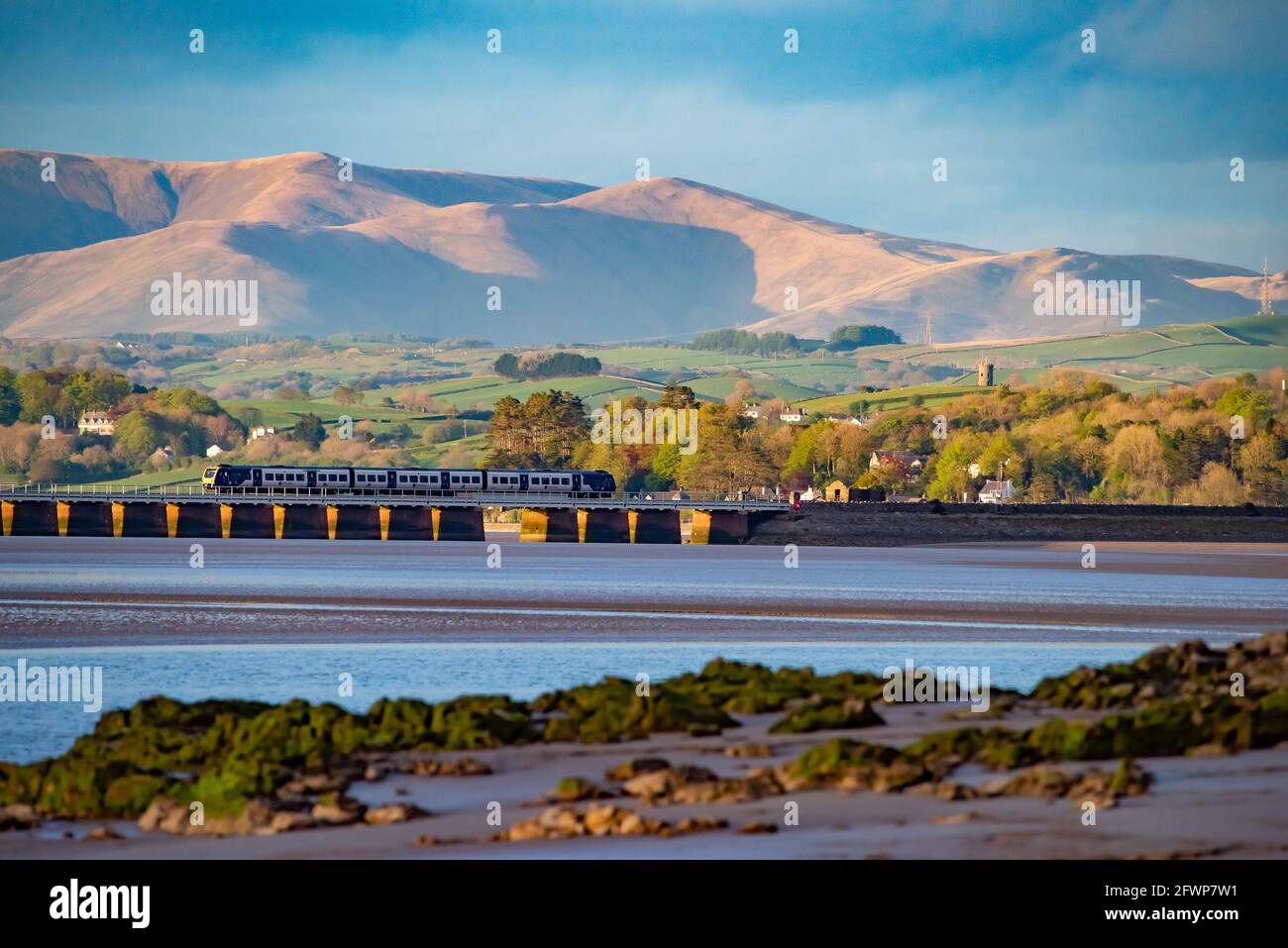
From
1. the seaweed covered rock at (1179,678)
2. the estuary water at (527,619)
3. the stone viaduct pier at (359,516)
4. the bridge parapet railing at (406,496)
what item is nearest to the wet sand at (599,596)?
the estuary water at (527,619)

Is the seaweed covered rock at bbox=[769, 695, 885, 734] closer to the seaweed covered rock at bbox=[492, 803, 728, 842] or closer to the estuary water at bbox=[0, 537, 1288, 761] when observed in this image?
the seaweed covered rock at bbox=[492, 803, 728, 842]

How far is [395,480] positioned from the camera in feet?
614

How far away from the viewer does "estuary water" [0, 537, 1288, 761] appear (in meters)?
46.8

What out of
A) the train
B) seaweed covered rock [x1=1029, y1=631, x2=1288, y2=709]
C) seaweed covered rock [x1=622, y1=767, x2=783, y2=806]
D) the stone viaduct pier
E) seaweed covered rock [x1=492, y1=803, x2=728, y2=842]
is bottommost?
seaweed covered rock [x1=492, y1=803, x2=728, y2=842]

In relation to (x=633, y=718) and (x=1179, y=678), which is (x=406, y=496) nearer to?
(x=1179, y=678)

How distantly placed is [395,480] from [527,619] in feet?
389

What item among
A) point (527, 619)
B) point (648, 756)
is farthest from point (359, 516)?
point (648, 756)

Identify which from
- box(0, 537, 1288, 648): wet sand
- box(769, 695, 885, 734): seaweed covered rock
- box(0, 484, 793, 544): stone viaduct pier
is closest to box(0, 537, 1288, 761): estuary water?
box(0, 537, 1288, 648): wet sand

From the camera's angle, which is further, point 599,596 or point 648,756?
point 599,596

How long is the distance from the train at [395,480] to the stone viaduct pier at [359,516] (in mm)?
881

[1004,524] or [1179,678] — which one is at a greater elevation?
[1004,524]

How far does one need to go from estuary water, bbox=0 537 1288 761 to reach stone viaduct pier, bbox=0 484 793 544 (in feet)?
120

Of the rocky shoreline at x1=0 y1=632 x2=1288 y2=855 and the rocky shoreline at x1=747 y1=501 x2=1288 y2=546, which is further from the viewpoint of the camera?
the rocky shoreline at x1=747 y1=501 x2=1288 y2=546
